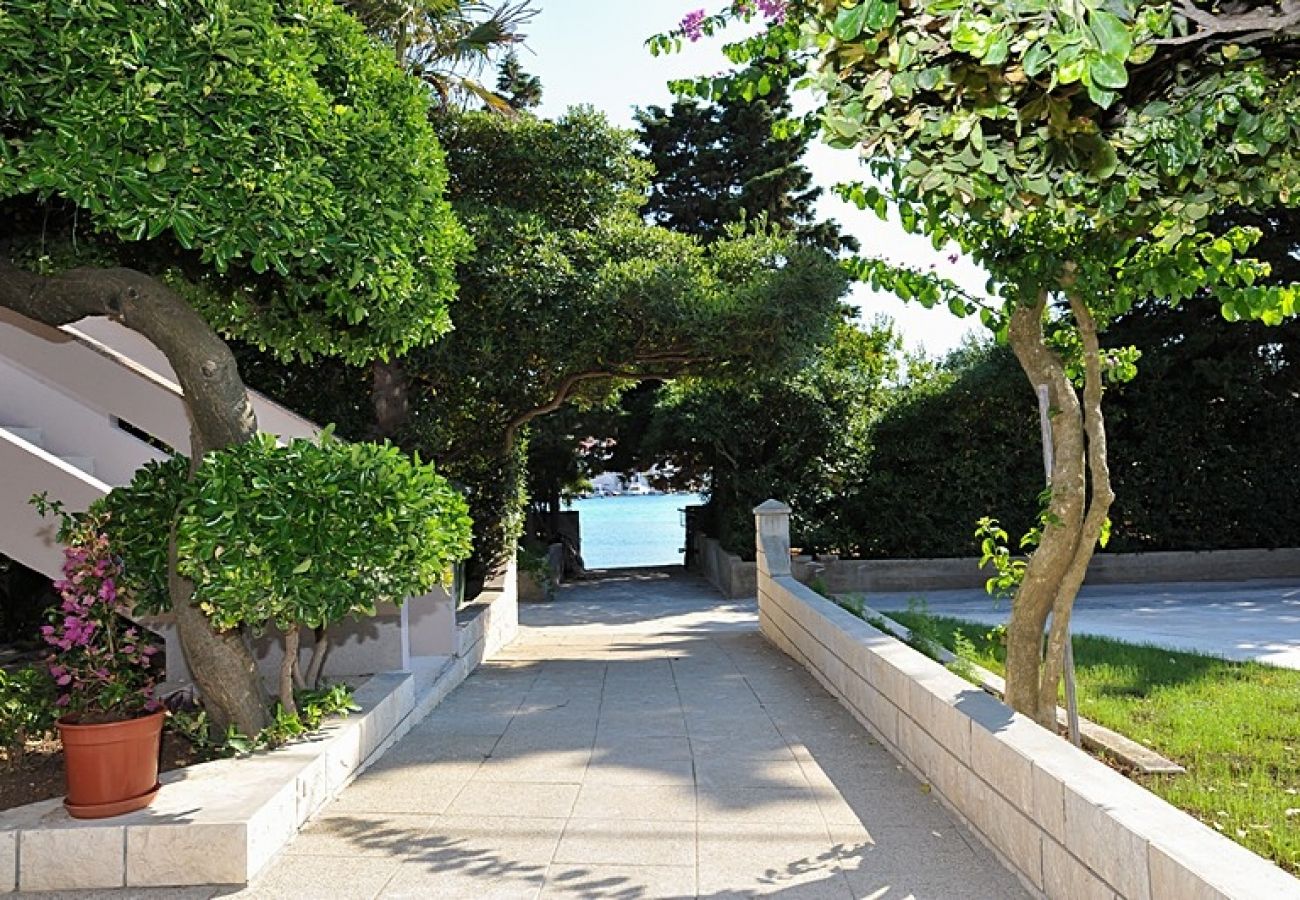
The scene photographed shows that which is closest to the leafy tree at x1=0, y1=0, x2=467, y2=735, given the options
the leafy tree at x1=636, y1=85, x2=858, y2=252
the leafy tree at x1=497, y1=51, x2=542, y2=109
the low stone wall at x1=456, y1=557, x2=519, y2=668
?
the low stone wall at x1=456, y1=557, x2=519, y2=668

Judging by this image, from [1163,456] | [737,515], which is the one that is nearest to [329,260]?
[737,515]

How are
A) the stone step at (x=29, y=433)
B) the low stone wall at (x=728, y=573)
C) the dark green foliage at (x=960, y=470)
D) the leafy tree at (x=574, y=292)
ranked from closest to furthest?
the stone step at (x=29, y=433) → the leafy tree at (x=574, y=292) → the dark green foliage at (x=960, y=470) → the low stone wall at (x=728, y=573)

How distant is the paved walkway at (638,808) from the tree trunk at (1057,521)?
777 mm

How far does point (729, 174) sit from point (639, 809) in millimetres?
19411

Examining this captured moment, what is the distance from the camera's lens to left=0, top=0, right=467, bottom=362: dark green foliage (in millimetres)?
3373

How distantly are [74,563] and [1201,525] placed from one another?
14857 millimetres

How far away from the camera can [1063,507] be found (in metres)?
4.49

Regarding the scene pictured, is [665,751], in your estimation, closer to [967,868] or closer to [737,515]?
[967,868]

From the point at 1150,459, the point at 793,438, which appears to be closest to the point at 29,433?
the point at 793,438

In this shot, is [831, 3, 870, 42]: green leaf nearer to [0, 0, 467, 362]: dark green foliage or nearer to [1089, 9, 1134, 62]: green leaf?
[1089, 9, 1134, 62]: green leaf

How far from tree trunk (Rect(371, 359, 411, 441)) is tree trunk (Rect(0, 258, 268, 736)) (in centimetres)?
514

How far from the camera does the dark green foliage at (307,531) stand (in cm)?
373

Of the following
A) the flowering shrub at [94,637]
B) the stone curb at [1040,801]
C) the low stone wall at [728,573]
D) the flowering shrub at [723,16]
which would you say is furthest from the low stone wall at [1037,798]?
the low stone wall at [728,573]

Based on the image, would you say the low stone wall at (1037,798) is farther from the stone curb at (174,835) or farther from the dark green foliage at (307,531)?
the stone curb at (174,835)
